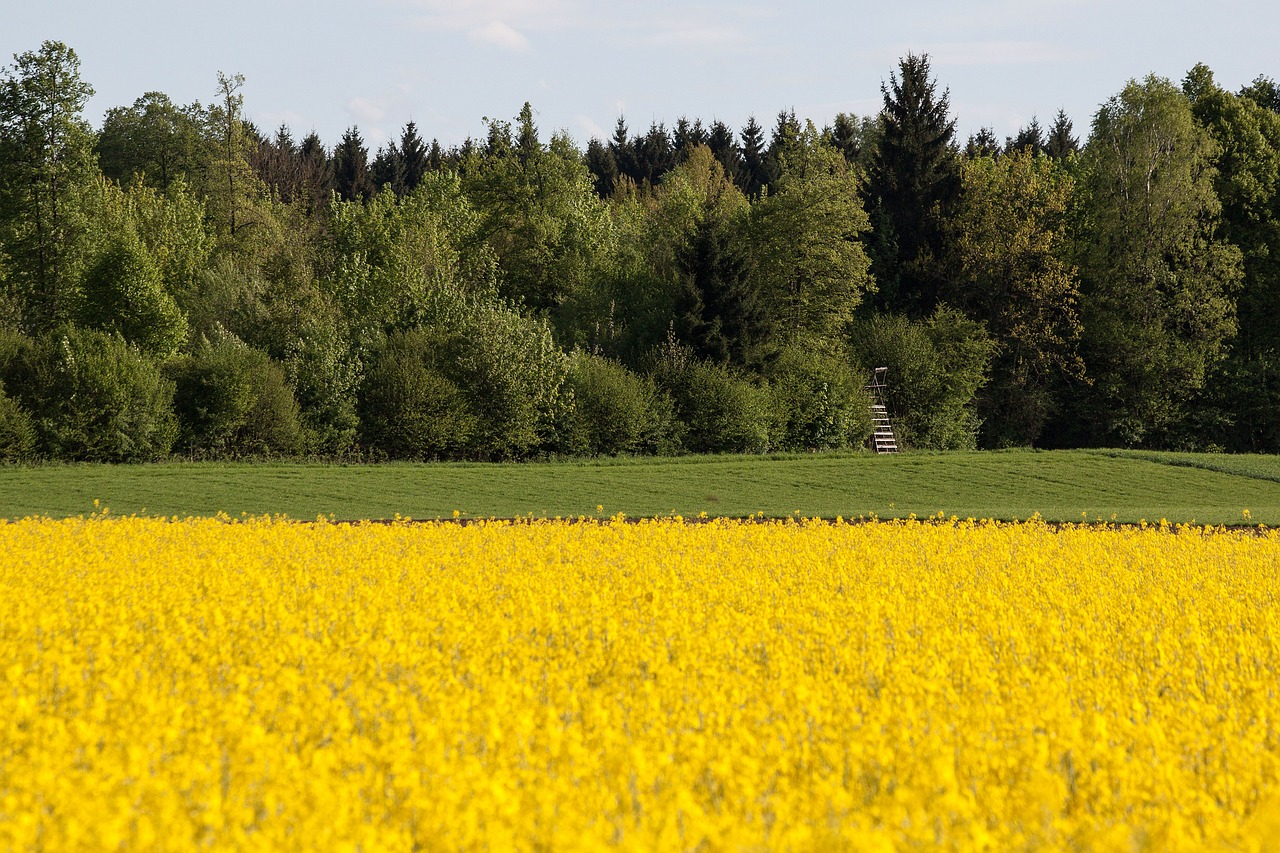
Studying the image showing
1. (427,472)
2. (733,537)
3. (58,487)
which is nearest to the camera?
(733,537)

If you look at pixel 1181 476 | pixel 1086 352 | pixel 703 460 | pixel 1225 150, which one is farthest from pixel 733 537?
pixel 1225 150

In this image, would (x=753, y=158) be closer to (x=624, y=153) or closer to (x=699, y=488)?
(x=624, y=153)

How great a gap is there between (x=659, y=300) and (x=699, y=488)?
2026 centimetres

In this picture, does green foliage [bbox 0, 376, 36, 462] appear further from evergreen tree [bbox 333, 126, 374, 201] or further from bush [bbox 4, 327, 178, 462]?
evergreen tree [bbox 333, 126, 374, 201]

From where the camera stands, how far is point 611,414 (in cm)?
4247

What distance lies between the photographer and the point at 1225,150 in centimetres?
5856

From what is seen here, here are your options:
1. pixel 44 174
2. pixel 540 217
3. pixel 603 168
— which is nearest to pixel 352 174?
pixel 603 168

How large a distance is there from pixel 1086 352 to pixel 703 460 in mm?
25380

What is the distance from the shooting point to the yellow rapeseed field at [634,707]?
6188mm

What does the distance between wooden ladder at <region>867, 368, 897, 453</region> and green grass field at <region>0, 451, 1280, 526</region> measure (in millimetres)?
5882

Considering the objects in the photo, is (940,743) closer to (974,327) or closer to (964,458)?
(964,458)

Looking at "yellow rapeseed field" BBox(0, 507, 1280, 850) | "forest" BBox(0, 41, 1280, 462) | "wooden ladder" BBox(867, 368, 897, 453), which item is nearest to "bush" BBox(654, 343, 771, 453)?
"forest" BBox(0, 41, 1280, 462)

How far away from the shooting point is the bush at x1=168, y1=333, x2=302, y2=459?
127 ft

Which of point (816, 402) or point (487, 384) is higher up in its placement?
point (487, 384)
